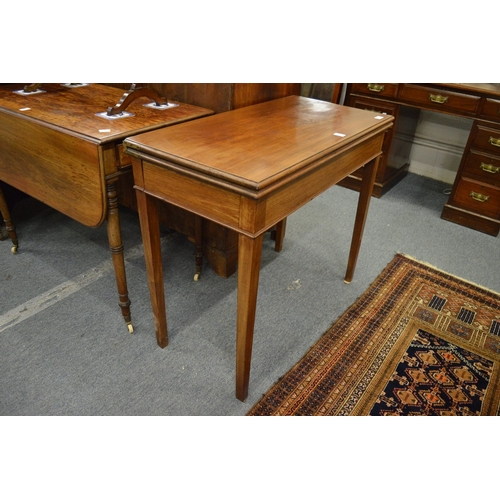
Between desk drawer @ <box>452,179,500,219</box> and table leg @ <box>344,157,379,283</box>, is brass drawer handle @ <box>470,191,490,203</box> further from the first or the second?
table leg @ <box>344,157,379,283</box>

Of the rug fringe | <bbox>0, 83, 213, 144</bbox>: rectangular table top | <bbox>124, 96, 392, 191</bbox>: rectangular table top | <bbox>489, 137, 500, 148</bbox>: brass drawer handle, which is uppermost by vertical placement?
<bbox>124, 96, 392, 191</bbox>: rectangular table top

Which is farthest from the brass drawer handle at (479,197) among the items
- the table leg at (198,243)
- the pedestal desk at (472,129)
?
the table leg at (198,243)

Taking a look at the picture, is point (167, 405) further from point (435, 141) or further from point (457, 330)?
point (435, 141)

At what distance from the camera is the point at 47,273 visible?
2.00 m

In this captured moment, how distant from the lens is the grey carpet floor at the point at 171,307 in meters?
1.46

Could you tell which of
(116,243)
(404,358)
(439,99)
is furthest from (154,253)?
(439,99)

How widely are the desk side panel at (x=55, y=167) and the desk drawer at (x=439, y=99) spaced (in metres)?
1.97

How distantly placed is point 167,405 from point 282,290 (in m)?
0.76

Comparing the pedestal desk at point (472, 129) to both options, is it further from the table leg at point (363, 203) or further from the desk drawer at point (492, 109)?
the table leg at point (363, 203)

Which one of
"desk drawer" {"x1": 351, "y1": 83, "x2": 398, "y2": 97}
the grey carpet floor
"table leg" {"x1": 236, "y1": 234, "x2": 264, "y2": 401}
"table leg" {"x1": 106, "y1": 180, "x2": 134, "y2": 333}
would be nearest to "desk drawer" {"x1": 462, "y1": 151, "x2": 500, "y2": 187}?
the grey carpet floor

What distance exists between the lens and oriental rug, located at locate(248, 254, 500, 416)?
56.9 inches

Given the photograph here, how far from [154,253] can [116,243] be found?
175mm

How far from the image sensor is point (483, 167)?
7.88ft

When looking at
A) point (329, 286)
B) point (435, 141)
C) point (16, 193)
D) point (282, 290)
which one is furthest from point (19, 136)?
point (435, 141)
